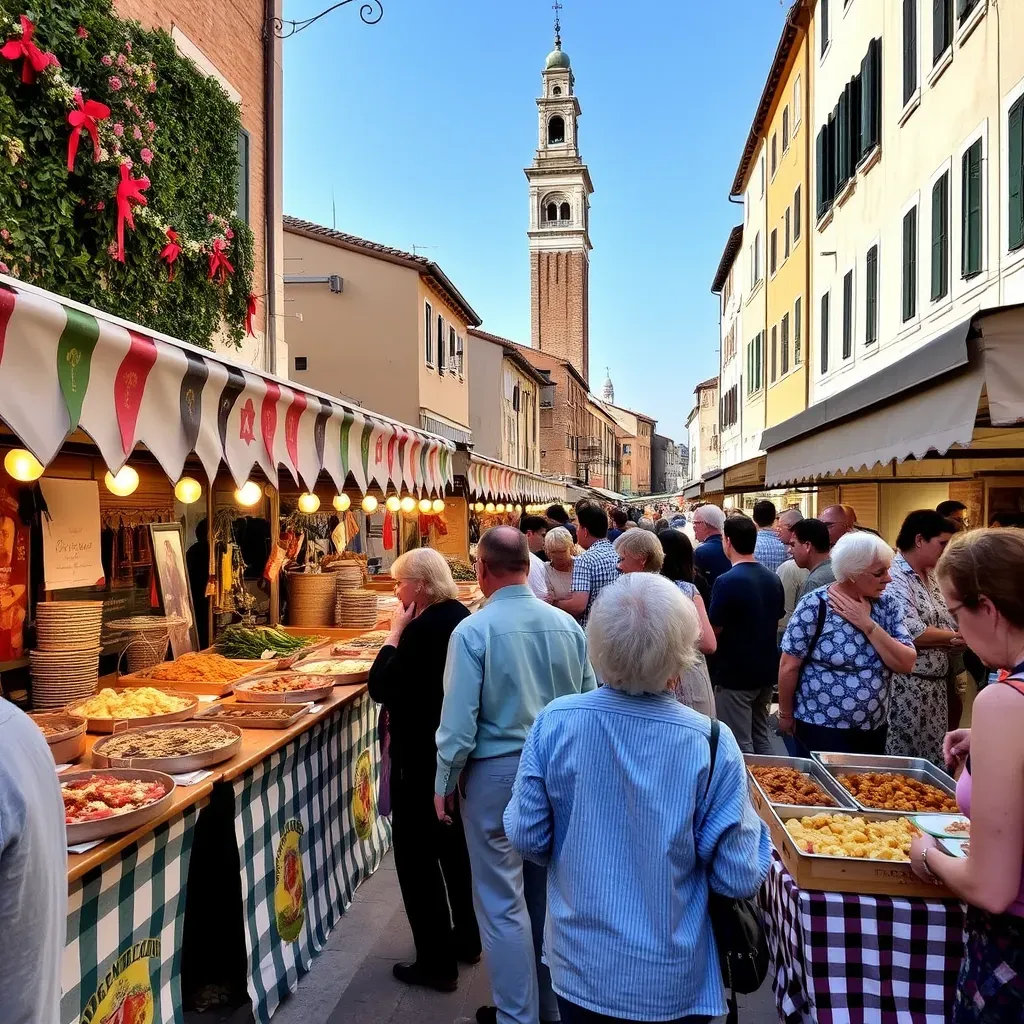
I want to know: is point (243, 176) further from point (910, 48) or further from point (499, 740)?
point (499, 740)

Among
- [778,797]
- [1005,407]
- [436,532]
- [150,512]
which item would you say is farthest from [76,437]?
[436,532]

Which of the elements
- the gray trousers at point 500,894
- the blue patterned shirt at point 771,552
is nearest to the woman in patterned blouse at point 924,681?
the gray trousers at point 500,894

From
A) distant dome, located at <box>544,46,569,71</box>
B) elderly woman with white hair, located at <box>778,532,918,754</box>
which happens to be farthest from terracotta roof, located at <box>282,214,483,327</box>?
distant dome, located at <box>544,46,569,71</box>

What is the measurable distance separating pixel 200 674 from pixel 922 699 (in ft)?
14.7

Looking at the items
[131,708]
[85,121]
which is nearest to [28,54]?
[85,121]

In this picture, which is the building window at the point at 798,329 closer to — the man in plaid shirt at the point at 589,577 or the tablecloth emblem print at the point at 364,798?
the man in plaid shirt at the point at 589,577

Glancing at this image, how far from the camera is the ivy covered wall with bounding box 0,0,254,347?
6758 millimetres

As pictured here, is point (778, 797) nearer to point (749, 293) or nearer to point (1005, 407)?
point (1005, 407)

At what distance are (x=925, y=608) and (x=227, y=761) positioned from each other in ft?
12.4

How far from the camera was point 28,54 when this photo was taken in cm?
668

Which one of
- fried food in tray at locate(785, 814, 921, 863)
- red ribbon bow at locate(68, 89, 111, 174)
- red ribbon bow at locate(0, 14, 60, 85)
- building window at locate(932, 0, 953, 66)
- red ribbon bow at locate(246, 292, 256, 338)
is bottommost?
fried food in tray at locate(785, 814, 921, 863)

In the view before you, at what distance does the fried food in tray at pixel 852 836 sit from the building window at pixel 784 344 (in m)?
18.2

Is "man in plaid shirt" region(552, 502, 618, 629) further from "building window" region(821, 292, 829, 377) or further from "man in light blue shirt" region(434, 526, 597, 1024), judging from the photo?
"building window" region(821, 292, 829, 377)

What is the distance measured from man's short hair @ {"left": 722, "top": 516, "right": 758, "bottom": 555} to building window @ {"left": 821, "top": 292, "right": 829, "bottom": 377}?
1205cm
